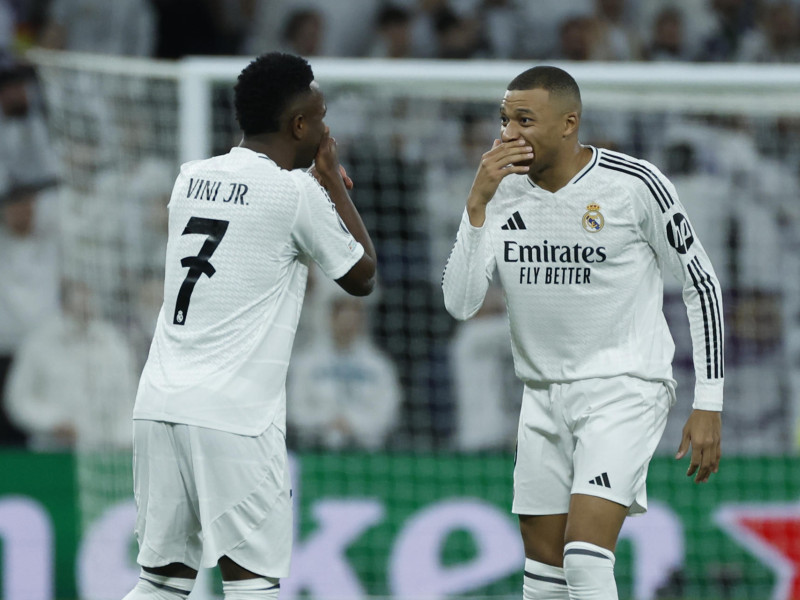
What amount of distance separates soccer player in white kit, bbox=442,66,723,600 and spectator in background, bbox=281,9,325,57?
20.2 feet

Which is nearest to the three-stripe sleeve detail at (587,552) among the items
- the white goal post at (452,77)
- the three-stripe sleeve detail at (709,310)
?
the three-stripe sleeve detail at (709,310)

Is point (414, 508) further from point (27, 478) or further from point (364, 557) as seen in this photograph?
point (27, 478)

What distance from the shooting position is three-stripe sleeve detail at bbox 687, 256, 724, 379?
4.36 meters

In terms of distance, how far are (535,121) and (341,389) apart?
418 centimetres

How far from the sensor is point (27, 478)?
302 inches

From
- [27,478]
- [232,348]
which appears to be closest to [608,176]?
[232,348]

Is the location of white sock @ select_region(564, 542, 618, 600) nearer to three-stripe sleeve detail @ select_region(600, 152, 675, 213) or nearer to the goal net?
three-stripe sleeve detail @ select_region(600, 152, 675, 213)

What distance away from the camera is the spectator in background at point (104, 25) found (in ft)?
34.5

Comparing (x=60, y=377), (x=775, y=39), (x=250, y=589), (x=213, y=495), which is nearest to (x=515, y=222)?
(x=213, y=495)

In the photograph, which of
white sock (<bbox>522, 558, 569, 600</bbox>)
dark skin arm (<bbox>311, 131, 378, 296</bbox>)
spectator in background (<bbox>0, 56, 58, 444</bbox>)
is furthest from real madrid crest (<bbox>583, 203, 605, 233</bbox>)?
spectator in background (<bbox>0, 56, 58, 444</bbox>)

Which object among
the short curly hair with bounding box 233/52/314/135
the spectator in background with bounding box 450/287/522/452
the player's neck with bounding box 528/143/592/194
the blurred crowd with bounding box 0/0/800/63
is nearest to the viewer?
the short curly hair with bounding box 233/52/314/135

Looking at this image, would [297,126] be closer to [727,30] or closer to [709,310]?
[709,310]

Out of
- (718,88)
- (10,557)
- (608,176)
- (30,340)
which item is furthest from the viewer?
(30,340)

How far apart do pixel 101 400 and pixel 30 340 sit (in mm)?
1038
